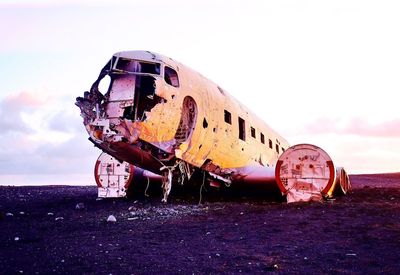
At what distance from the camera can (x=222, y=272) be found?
20.1 feet

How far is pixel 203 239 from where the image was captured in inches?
339

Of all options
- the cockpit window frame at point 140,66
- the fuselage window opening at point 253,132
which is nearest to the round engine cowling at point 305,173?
the fuselage window opening at point 253,132

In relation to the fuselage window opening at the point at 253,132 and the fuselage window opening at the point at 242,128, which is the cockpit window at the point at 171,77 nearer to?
the fuselage window opening at the point at 242,128

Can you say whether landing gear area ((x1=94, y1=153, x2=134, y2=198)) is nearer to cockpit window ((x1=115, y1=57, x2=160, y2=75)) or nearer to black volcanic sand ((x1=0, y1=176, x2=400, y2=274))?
black volcanic sand ((x1=0, y1=176, x2=400, y2=274))

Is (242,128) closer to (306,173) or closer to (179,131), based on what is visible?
(306,173)

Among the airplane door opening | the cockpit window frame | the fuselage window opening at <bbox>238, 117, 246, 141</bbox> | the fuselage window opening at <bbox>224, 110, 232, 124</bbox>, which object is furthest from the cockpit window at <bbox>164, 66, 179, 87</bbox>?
the fuselage window opening at <bbox>238, 117, 246, 141</bbox>

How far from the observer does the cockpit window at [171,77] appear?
39.1ft

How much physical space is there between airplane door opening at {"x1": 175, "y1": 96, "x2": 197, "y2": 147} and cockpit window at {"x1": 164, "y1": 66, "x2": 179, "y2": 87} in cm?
53

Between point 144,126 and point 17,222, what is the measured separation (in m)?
3.78

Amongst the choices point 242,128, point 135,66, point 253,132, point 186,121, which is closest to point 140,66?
point 135,66

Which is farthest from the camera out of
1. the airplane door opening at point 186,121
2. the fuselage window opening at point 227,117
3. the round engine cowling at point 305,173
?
the fuselage window opening at point 227,117

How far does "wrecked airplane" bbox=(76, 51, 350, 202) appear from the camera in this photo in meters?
11.0

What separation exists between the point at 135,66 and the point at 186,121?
194 cm

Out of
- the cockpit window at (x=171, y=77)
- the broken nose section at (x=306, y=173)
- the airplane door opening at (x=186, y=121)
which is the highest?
the cockpit window at (x=171, y=77)
